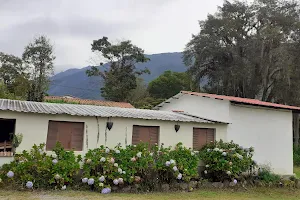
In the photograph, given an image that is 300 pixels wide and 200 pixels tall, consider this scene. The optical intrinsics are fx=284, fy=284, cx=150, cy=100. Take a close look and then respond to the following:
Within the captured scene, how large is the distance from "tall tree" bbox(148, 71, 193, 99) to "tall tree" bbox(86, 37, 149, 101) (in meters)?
6.24

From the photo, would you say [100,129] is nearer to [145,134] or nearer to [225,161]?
[145,134]

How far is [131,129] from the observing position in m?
11.6

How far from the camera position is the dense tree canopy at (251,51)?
2369 cm

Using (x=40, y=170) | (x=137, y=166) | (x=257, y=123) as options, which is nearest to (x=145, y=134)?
(x=137, y=166)

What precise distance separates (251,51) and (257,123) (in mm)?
12260

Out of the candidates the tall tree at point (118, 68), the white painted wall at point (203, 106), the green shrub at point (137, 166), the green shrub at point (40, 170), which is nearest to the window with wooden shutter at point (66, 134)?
the green shrub at point (40, 170)

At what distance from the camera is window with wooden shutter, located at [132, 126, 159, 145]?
11.8m

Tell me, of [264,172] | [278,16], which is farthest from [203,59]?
[264,172]

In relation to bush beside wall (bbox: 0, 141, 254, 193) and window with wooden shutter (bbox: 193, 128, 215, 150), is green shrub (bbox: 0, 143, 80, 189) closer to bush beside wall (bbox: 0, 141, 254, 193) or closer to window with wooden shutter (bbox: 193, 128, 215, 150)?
bush beside wall (bbox: 0, 141, 254, 193)

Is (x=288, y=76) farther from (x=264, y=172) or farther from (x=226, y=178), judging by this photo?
(x=226, y=178)

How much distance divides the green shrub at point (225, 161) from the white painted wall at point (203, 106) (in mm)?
1701

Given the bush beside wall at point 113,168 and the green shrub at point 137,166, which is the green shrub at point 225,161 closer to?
the bush beside wall at point 113,168

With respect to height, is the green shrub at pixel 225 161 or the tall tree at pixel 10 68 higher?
the tall tree at pixel 10 68

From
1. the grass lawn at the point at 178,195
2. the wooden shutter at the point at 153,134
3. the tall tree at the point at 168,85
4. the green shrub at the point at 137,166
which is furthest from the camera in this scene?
the tall tree at the point at 168,85
